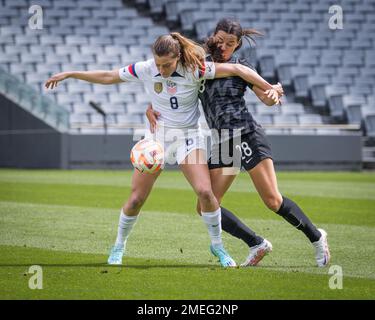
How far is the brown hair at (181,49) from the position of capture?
25.9ft

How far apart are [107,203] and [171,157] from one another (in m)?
6.97

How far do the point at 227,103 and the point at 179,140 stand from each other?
583 millimetres

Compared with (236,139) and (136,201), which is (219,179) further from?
(136,201)

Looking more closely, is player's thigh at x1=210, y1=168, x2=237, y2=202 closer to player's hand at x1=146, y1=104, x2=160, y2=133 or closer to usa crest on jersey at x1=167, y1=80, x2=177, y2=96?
player's hand at x1=146, y1=104, x2=160, y2=133

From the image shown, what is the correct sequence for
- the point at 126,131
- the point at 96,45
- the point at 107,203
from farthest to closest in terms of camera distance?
the point at 96,45 → the point at 126,131 → the point at 107,203

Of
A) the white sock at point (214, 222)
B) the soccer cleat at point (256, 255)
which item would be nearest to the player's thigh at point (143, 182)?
the white sock at point (214, 222)

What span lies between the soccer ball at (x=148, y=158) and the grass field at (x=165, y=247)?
897 millimetres

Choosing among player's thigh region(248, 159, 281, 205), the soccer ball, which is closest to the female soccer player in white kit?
the soccer ball

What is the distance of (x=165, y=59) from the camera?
7.94 m

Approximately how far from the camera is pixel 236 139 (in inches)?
332

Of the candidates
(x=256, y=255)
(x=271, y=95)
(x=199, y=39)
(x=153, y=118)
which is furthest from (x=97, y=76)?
(x=199, y=39)

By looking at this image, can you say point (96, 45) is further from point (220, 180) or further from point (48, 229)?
point (220, 180)
